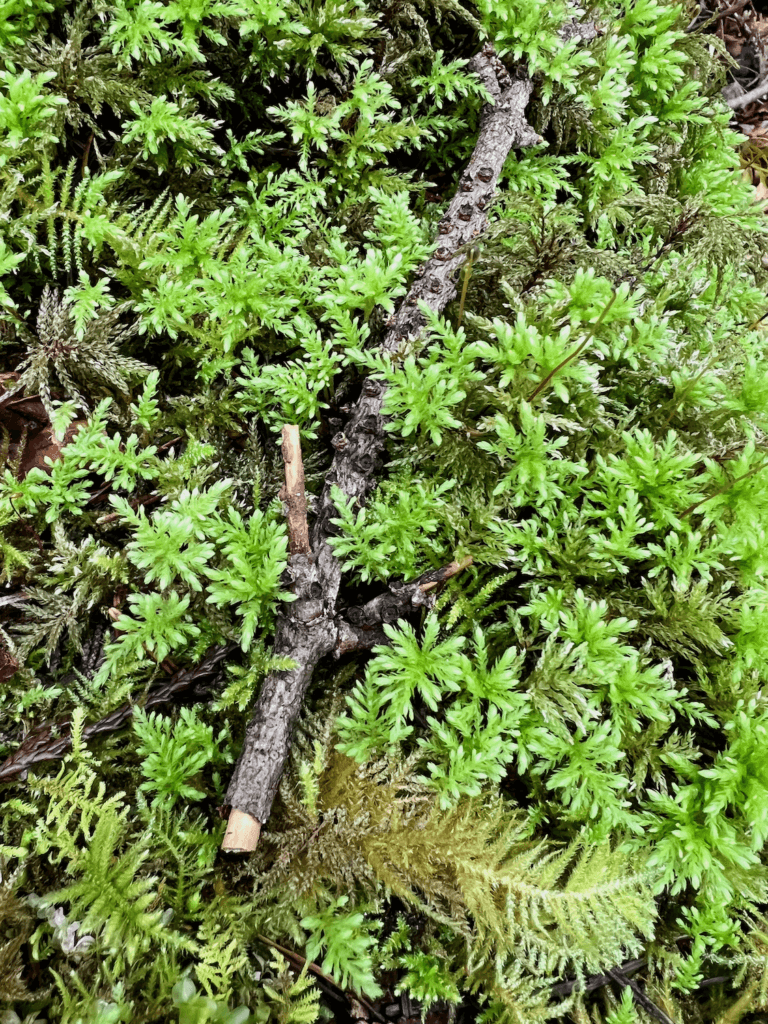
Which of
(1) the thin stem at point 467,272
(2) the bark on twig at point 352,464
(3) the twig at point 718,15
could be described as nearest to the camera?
(2) the bark on twig at point 352,464

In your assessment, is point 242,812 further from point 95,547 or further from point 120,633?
point 95,547

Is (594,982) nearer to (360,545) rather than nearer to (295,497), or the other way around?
(360,545)

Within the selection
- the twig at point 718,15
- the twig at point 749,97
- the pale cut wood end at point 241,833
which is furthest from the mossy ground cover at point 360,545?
the twig at point 749,97

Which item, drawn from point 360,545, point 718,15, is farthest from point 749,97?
point 360,545

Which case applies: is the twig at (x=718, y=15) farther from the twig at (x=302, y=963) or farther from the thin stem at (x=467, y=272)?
the twig at (x=302, y=963)

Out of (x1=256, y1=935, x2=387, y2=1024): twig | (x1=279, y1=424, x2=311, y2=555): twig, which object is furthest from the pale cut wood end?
(x1=279, y1=424, x2=311, y2=555): twig

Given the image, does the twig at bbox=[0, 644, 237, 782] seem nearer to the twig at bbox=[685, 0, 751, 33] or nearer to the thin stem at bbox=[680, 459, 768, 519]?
the thin stem at bbox=[680, 459, 768, 519]
